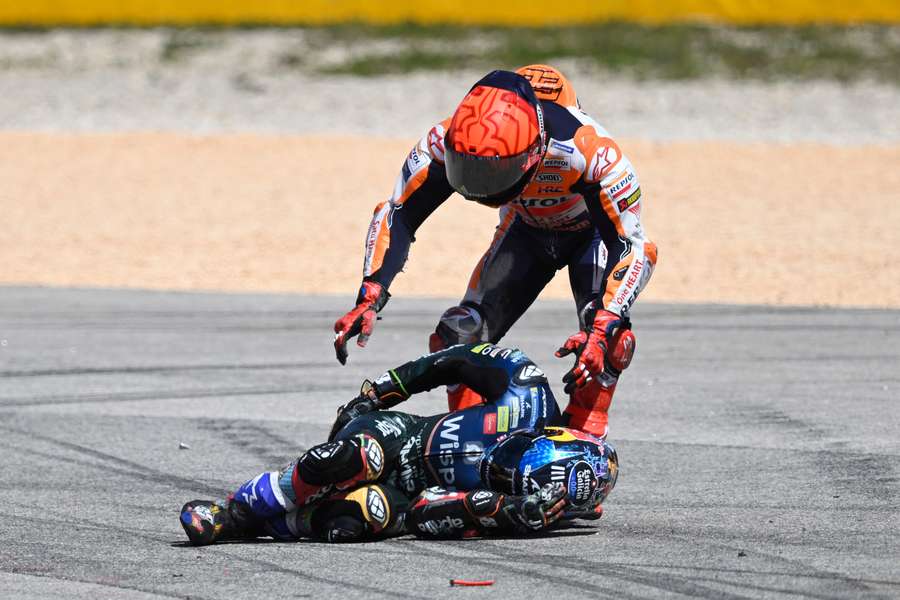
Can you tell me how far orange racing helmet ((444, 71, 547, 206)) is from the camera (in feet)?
20.9

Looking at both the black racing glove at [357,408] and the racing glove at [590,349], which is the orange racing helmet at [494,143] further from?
the black racing glove at [357,408]

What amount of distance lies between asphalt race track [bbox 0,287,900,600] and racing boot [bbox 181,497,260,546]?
0.07 meters

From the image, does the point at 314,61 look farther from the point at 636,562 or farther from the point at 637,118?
the point at 636,562

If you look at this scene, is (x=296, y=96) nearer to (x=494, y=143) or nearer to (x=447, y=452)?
(x=494, y=143)

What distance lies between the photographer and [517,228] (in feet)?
24.7

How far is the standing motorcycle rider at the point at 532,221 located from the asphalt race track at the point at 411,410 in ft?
2.70

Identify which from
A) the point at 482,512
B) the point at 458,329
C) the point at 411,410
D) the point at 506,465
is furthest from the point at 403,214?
the point at 411,410

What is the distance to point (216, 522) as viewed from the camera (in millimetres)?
6078

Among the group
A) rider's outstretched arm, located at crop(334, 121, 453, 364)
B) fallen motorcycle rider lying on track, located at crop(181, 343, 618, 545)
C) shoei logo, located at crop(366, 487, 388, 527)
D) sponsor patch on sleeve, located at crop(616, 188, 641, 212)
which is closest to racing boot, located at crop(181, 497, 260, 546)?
fallen motorcycle rider lying on track, located at crop(181, 343, 618, 545)

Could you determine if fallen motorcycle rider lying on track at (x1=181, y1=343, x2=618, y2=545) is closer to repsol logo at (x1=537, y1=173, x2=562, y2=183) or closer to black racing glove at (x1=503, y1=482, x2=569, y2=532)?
black racing glove at (x1=503, y1=482, x2=569, y2=532)

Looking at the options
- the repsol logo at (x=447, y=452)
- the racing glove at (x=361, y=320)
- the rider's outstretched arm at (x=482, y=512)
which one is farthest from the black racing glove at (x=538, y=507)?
the racing glove at (x=361, y=320)

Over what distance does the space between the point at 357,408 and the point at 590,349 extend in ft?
3.30

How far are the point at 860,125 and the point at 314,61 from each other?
9558 millimetres

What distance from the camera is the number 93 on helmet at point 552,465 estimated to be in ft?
20.2
